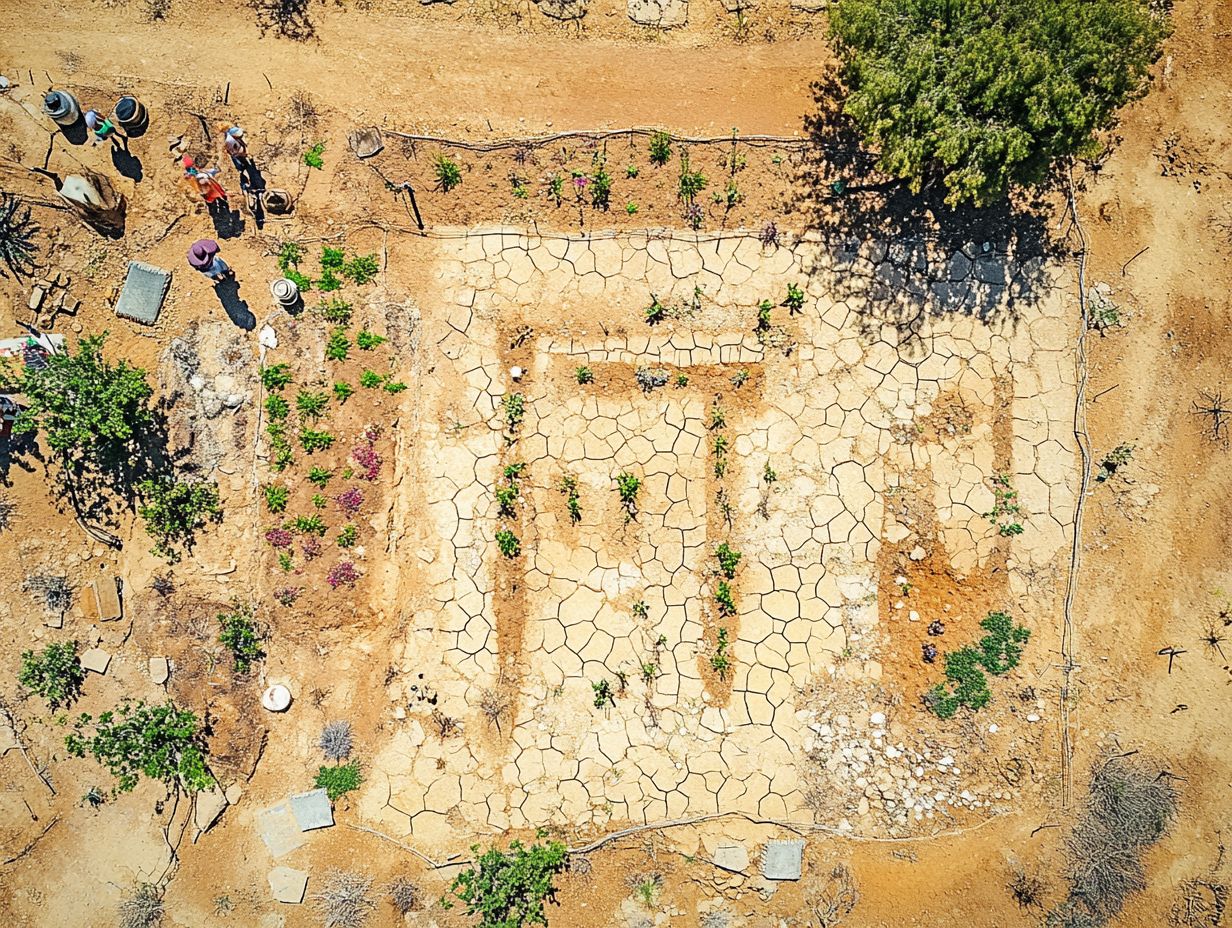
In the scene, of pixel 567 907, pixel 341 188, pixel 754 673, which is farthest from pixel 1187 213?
pixel 567 907

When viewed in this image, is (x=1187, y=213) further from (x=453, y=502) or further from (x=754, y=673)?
(x=453, y=502)

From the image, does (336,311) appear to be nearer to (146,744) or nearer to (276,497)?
(276,497)

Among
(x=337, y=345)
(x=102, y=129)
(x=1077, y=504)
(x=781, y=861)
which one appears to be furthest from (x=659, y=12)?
(x=781, y=861)

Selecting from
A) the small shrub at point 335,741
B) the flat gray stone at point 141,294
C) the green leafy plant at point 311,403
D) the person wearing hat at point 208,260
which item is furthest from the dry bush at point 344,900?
the person wearing hat at point 208,260

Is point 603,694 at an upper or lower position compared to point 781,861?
upper

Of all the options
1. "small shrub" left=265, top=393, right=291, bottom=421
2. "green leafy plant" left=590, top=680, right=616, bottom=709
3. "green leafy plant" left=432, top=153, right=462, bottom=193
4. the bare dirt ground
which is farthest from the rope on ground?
"small shrub" left=265, top=393, right=291, bottom=421

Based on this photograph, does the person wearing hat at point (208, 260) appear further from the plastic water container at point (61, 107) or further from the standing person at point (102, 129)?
the plastic water container at point (61, 107)
